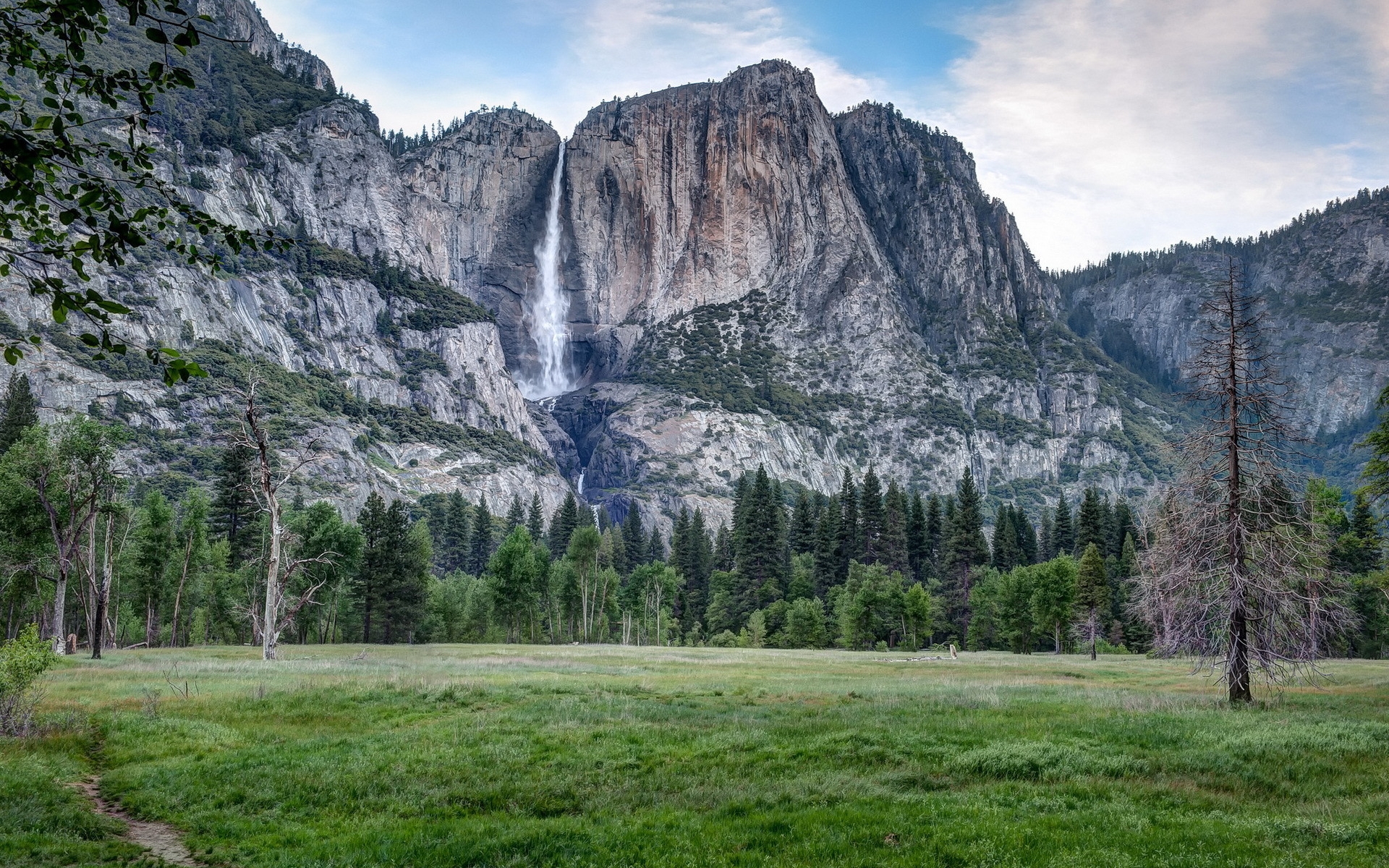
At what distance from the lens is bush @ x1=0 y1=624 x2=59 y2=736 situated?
63.1 feet

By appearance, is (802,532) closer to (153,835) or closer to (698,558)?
(698,558)

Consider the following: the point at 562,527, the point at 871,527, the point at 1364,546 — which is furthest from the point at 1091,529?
the point at 562,527

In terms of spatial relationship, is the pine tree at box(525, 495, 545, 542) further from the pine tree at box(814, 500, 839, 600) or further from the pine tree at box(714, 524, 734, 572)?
the pine tree at box(814, 500, 839, 600)

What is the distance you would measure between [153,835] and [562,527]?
13658 centimetres

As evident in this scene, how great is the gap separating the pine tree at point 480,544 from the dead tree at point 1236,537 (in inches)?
5163

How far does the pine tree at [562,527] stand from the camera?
145875 millimetres

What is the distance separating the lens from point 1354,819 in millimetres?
13750

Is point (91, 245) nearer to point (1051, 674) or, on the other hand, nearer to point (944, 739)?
point (944, 739)

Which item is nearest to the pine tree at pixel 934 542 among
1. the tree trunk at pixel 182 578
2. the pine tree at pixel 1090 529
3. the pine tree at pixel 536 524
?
the pine tree at pixel 1090 529

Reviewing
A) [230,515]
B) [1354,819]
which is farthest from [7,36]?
[230,515]

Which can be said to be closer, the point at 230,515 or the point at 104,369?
the point at 230,515

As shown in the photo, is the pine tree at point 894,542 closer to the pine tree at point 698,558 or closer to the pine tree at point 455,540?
the pine tree at point 698,558

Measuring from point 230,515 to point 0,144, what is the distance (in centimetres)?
8328

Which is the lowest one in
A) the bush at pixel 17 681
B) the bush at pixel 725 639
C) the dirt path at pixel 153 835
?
the bush at pixel 725 639
